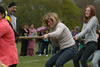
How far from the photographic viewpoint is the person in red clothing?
16.3 ft

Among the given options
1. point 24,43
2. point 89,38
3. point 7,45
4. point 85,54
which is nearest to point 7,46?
point 7,45

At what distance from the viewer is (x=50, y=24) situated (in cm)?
607

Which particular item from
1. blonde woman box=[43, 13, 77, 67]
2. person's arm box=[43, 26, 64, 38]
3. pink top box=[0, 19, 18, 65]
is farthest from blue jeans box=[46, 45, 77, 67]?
pink top box=[0, 19, 18, 65]

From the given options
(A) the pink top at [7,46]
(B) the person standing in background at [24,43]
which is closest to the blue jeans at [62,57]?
(A) the pink top at [7,46]

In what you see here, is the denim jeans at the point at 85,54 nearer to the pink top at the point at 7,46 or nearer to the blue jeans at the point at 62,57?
the blue jeans at the point at 62,57

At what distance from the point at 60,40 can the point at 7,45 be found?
5.08 feet

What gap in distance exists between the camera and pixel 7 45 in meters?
5.07

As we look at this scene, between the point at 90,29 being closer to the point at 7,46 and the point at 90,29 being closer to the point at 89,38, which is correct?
the point at 89,38

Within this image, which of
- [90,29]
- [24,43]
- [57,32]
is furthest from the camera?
[24,43]

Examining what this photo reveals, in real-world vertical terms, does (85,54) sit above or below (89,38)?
below

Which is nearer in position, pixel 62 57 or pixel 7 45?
pixel 7 45

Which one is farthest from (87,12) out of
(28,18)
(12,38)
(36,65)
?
(28,18)

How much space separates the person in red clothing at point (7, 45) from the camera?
4.97 metres

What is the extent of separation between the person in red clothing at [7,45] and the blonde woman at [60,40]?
1.15m
